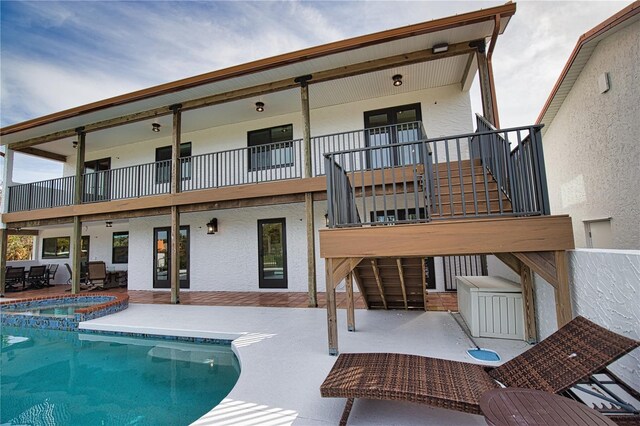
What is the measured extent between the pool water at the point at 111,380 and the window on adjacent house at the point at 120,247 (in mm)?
6794

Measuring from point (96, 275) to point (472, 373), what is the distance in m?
11.9

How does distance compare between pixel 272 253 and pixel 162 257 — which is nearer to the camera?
pixel 272 253

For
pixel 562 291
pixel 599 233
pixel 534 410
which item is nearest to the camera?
pixel 534 410

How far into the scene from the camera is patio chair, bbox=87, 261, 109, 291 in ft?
34.4

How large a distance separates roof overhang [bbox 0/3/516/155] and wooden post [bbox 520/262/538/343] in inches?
173

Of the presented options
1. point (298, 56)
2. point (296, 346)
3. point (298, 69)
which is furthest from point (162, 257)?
point (296, 346)

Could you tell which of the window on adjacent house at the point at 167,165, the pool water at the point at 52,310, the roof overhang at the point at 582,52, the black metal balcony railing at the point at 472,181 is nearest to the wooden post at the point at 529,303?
the black metal balcony railing at the point at 472,181

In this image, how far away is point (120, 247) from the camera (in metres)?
12.6

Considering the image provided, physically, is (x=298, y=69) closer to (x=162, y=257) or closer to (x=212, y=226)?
(x=212, y=226)

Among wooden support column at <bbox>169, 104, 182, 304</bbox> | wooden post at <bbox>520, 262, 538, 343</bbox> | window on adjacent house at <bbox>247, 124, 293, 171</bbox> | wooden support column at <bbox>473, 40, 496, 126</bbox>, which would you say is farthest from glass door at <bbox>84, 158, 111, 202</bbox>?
wooden post at <bbox>520, 262, 538, 343</bbox>

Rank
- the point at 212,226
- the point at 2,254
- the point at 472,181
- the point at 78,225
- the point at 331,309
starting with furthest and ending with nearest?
the point at 2,254
the point at 212,226
the point at 78,225
the point at 331,309
the point at 472,181

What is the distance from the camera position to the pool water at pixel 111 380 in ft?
10.8

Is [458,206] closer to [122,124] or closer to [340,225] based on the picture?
[340,225]

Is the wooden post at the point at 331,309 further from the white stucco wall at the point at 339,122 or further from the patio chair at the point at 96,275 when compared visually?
the patio chair at the point at 96,275
